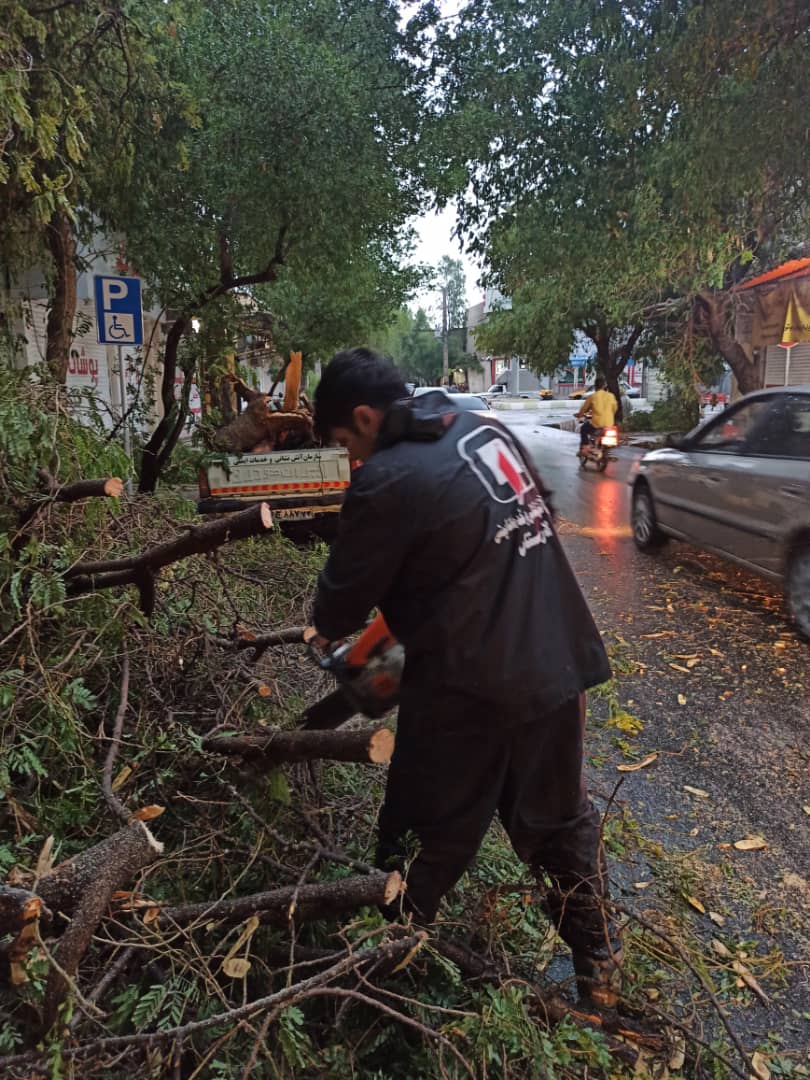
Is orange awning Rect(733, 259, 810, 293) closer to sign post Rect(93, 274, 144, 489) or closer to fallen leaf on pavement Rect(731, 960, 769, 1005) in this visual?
sign post Rect(93, 274, 144, 489)

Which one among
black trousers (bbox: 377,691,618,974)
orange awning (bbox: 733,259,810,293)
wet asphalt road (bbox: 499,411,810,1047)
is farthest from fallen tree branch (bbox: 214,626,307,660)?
orange awning (bbox: 733,259,810,293)

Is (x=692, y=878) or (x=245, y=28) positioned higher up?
(x=245, y=28)

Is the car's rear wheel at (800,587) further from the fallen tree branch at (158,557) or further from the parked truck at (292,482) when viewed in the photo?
the parked truck at (292,482)

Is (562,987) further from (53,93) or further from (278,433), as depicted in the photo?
(278,433)

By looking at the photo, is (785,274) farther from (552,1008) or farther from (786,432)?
(552,1008)

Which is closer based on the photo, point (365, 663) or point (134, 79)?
point (365, 663)

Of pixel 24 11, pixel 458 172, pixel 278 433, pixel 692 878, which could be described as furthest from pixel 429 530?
pixel 458 172

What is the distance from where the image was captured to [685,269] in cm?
1384

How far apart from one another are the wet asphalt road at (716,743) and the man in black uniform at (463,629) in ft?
2.52

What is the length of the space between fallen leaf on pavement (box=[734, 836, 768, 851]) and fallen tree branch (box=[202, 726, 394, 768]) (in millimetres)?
1787

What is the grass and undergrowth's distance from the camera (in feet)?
6.32

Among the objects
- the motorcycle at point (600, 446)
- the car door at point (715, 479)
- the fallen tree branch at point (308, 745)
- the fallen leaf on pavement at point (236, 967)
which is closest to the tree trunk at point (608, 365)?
the motorcycle at point (600, 446)

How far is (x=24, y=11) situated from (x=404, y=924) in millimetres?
5472

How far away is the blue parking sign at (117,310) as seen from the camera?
8797 millimetres
